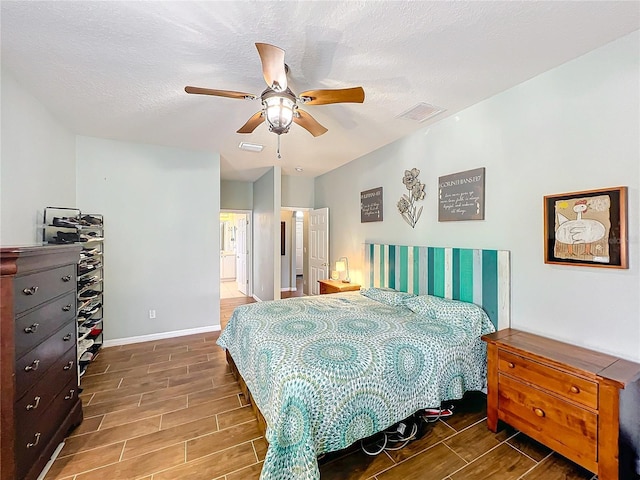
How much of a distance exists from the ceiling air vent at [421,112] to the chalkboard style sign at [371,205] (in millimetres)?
1178

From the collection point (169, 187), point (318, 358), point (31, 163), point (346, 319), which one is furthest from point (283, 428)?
point (169, 187)

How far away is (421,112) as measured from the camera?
2.80 metres

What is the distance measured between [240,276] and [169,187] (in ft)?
12.8

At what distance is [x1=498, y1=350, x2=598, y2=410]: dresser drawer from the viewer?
1.58m

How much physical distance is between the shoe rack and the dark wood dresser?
0.81m

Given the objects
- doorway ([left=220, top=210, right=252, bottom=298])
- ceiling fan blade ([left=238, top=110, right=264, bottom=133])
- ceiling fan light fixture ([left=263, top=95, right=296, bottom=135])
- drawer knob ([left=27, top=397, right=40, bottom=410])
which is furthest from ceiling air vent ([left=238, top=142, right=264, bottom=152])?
drawer knob ([left=27, top=397, right=40, bottom=410])

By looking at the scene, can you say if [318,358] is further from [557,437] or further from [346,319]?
[557,437]

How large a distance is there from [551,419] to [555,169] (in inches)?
68.3

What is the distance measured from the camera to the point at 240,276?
24.4 ft

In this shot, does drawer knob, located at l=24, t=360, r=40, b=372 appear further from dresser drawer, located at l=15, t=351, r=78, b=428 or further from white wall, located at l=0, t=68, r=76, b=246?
white wall, located at l=0, t=68, r=76, b=246

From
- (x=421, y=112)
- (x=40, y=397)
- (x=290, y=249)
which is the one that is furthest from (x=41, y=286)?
(x=290, y=249)

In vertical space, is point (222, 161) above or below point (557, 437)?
above

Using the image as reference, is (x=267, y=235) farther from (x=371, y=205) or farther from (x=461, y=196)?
(x=461, y=196)

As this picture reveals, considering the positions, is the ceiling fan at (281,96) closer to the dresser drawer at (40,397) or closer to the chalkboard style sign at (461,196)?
the chalkboard style sign at (461,196)
